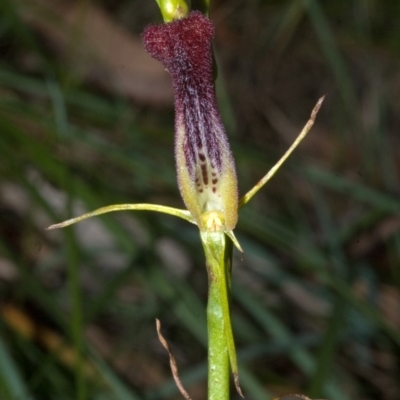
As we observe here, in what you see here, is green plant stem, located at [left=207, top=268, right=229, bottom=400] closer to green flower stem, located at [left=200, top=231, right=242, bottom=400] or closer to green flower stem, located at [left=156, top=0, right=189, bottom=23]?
green flower stem, located at [left=200, top=231, right=242, bottom=400]

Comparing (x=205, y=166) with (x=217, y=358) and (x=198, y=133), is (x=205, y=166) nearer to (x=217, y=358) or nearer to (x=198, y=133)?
(x=198, y=133)

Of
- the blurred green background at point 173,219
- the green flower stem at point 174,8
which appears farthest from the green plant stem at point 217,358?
the blurred green background at point 173,219

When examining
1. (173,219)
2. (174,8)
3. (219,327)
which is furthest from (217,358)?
(173,219)

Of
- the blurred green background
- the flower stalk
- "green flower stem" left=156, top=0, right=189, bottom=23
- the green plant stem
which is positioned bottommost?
the green plant stem

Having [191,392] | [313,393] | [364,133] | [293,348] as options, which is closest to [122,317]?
[191,392]

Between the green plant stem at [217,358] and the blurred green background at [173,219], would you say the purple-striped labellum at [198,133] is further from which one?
the blurred green background at [173,219]

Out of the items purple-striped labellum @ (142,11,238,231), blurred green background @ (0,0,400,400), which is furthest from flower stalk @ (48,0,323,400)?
blurred green background @ (0,0,400,400)

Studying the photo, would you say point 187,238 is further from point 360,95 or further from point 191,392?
point 360,95
